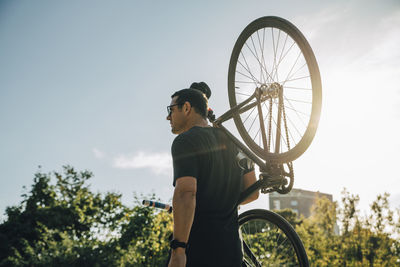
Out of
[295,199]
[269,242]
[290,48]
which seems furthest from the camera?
[295,199]

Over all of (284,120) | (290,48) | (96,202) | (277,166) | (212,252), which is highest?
(96,202)

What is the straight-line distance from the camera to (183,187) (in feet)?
6.29

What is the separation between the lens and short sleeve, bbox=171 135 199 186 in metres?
1.98

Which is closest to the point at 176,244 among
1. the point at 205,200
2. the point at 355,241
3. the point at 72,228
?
the point at 205,200

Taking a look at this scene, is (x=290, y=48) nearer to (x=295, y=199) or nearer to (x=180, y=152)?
(x=180, y=152)

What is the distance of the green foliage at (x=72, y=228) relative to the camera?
57.0ft

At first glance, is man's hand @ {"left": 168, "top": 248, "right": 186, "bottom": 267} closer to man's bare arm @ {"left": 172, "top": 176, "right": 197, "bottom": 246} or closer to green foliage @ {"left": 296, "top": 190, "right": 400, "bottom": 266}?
man's bare arm @ {"left": 172, "top": 176, "right": 197, "bottom": 246}

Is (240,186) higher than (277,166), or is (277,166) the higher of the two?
(277,166)

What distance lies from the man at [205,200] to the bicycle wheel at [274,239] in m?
0.49

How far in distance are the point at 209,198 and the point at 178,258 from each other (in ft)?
1.58

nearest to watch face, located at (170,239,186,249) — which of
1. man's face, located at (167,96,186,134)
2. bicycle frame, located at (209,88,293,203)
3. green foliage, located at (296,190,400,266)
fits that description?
bicycle frame, located at (209,88,293,203)

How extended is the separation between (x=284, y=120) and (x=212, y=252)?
128 centimetres

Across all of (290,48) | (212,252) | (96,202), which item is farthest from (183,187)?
(96,202)

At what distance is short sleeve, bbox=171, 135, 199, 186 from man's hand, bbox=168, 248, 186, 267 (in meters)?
0.44
